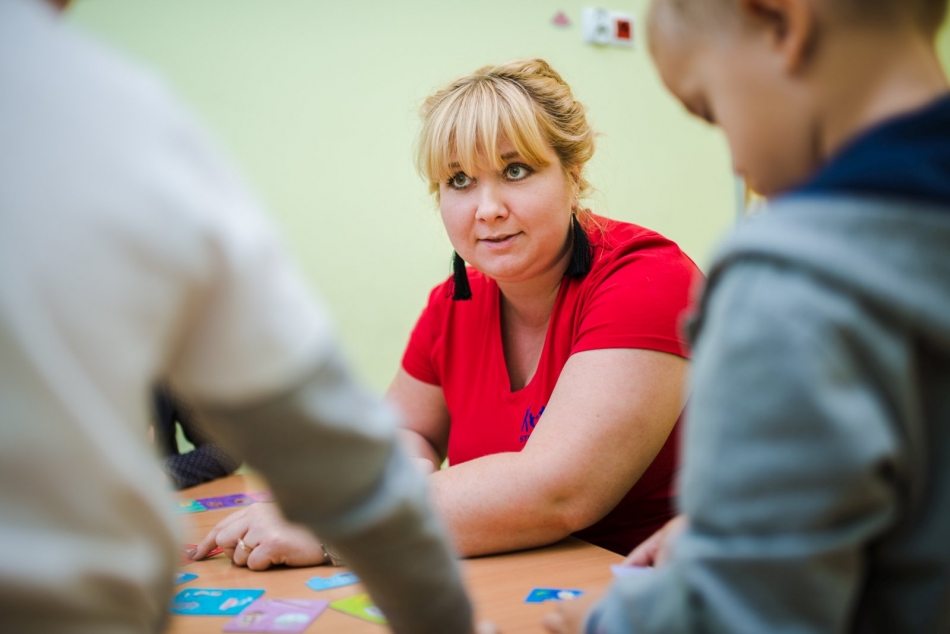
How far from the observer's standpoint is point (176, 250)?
0.44 meters

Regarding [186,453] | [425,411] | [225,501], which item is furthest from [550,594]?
[186,453]

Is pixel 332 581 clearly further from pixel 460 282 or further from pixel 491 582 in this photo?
pixel 460 282

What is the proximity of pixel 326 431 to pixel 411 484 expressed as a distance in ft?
0.38

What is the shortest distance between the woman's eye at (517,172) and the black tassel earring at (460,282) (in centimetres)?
Result: 27

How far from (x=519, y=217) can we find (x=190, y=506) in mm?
952

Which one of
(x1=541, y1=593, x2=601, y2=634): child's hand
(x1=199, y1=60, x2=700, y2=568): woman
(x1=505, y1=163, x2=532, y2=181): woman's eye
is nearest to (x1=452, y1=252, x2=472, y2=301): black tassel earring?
(x1=199, y1=60, x2=700, y2=568): woman

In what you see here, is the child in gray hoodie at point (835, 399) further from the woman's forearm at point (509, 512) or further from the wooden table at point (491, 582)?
the woman's forearm at point (509, 512)

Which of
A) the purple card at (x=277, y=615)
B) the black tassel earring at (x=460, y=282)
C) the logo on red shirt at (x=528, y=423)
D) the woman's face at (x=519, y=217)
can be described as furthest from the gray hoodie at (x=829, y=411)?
the black tassel earring at (x=460, y=282)

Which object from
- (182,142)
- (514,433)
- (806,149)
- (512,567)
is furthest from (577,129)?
(182,142)

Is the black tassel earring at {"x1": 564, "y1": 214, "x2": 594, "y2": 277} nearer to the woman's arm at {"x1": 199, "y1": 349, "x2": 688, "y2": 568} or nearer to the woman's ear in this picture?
the woman's ear

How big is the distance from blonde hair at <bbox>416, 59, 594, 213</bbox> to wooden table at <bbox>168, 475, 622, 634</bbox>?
0.79 meters

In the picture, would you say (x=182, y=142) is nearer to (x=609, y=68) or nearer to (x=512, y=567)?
(x=512, y=567)

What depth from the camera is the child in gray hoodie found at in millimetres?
516

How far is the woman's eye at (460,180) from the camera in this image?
169 cm
